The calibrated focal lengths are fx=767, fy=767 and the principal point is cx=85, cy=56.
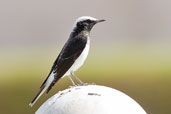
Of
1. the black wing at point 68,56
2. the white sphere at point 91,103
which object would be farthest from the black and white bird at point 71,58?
the white sphere at point 91,103

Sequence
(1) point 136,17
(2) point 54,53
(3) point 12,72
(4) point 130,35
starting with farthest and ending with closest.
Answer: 1. (1) point 136,17
2. (4) point 130,35
3. (2) point 54,53
4. (3) point 12,72

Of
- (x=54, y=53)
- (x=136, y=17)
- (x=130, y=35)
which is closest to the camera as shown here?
(x=54, y=53)

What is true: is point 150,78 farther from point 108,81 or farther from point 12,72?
point 12,72

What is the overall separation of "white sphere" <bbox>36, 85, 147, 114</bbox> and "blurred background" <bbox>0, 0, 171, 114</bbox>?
4.24 metres

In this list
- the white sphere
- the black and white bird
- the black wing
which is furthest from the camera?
the black wing

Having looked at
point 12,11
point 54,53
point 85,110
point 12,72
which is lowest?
point 12,11

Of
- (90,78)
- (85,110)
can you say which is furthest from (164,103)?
(85,110)

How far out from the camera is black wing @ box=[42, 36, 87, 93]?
9.45m

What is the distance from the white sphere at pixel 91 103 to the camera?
23.8 ft

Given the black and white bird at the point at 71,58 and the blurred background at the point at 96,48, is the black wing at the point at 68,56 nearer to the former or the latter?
the black and white bird at the point at 71,58

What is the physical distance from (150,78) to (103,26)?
13.2m

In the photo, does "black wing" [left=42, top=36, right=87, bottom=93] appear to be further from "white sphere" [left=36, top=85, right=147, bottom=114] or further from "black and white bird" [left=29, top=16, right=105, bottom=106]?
"white sphere" [left=36, top=85, right=147, bottom=114]

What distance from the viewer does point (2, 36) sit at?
2492cm

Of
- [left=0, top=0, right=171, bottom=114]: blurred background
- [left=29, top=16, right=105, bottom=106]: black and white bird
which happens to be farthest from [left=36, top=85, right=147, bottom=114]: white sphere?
[left=0, top=0, right=171, bottom=114]: blurred background
